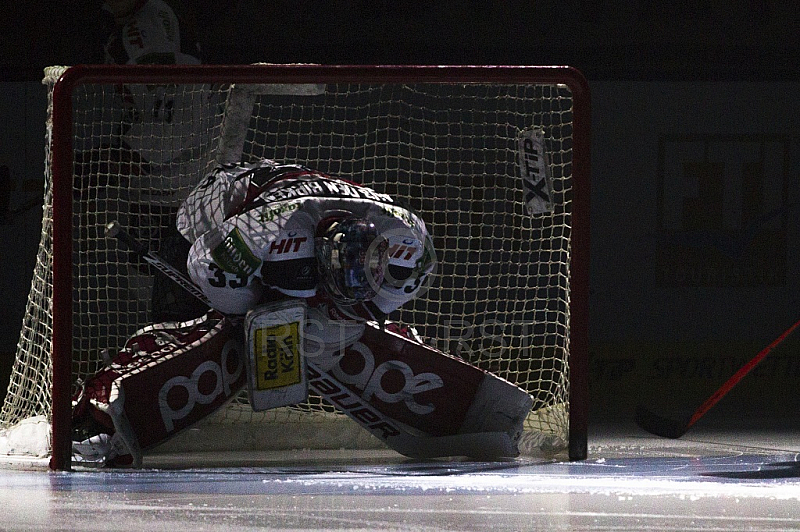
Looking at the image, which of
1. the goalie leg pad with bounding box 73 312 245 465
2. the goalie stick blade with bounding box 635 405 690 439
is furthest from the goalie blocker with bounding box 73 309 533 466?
the goalie stick blade with bounding box 635 405 690 439

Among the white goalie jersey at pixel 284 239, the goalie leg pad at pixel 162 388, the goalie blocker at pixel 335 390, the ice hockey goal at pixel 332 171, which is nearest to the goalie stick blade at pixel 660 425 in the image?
the ice hockey goal at pixel 332 171

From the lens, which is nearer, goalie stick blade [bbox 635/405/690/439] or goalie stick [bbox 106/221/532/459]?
goalie stick [bbox 106/221/532/459]

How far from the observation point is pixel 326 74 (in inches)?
139

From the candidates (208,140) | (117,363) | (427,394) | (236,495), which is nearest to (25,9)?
(208,140)

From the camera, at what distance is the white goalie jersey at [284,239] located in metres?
3.46

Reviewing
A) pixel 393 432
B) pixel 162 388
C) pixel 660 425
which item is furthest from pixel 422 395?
pixel 660 425

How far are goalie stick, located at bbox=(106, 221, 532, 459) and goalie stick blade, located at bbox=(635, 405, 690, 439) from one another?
802 millimetres

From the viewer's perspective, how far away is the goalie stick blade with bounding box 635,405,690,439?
14.1 feet

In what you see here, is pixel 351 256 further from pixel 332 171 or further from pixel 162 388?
pixel 332 171

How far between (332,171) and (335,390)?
1.96 m

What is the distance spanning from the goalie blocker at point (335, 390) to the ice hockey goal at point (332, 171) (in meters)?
0.14

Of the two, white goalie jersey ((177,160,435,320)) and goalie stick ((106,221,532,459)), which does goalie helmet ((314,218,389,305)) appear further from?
goalie stick ((106,221,532,459))

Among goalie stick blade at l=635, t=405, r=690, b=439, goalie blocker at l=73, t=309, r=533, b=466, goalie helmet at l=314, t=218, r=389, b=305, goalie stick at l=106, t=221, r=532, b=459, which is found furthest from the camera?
goalie stick blade at l=635, t=405, r=690, b=439

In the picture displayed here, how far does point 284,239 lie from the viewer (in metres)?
3.47
